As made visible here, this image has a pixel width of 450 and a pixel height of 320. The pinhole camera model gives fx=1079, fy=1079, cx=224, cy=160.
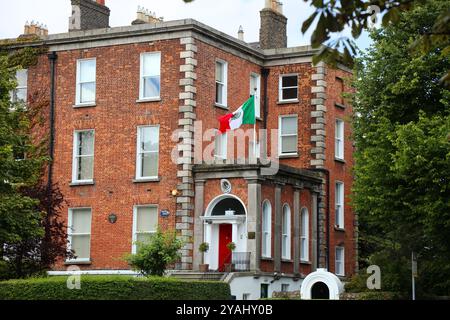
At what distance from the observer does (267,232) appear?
45.4m

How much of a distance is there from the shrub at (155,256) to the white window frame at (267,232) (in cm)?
561

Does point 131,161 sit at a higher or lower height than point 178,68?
lower

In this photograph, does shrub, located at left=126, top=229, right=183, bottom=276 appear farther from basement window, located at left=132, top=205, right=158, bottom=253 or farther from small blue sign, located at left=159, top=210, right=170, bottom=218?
basement window, located at left=132, top=205, right=158, bottom=253

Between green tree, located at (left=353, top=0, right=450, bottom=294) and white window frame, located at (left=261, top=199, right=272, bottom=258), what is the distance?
444 cm

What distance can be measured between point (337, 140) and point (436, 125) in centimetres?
1683

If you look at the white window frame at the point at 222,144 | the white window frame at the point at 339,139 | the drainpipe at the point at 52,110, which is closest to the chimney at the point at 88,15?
the drainpipe at the point at 52,110

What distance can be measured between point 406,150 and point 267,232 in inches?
433

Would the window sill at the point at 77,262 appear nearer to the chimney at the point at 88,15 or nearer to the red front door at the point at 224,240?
the red front door at the point at 224,240

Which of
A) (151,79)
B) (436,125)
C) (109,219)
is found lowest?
(109,219)

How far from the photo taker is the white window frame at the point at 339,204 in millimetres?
52966

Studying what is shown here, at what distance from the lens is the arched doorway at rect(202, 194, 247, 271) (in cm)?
4465
